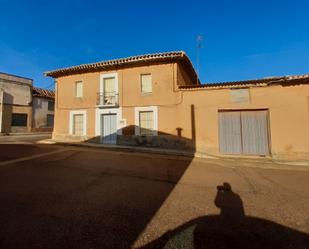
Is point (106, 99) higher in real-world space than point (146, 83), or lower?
lower

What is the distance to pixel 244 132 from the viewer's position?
9.98m

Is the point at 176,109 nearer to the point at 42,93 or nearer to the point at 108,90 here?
the point at 108,90

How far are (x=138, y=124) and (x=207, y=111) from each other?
4422 millimetres

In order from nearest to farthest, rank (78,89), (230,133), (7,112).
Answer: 1. (230,133)
2. (78,89)
3. (7,112)

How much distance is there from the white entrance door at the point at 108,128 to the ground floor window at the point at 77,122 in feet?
5.42

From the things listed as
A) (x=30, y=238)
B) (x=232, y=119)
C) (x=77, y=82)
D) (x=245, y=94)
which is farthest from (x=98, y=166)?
(x=77, y=82)

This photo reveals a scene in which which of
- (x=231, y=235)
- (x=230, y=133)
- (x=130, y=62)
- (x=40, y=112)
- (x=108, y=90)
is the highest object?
(x=130, y=62)

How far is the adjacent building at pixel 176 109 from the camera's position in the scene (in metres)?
9.30

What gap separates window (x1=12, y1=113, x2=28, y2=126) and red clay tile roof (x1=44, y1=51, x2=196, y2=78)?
36.3 feet

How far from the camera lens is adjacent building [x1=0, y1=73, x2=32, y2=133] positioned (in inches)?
797

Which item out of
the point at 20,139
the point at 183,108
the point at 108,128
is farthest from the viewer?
the point at 20,139

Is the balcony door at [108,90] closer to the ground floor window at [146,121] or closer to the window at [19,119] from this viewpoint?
the ground floor window at [146,121]

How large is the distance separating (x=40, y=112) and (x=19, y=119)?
2531 mm

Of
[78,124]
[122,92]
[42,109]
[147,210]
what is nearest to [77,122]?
[78,124]
